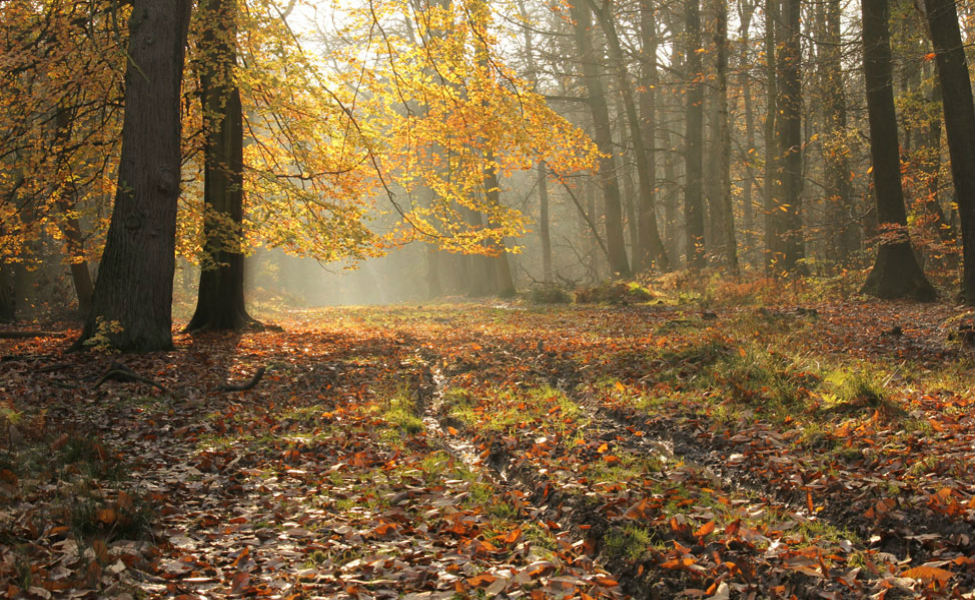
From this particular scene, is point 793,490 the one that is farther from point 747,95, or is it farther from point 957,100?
point 747,95

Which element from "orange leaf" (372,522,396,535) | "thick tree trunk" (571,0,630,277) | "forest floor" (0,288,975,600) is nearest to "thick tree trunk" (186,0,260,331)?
"forest floor" (0,288,975,600)

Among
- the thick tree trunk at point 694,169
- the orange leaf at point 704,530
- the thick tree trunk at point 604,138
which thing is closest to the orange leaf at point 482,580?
the orange leaf at point 704,530

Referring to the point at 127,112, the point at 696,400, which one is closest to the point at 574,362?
the point at 696,400

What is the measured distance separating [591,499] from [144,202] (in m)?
7.37

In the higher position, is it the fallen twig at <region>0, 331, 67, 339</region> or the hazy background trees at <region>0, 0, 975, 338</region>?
the hazy background trees at <region>0, 0, 975, 338</region>

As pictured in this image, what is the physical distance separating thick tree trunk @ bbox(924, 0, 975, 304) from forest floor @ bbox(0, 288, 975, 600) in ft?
8.83

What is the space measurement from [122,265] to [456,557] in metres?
6.99

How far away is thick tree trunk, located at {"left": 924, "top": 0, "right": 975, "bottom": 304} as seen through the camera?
10945 millimetres

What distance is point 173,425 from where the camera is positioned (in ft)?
21.6

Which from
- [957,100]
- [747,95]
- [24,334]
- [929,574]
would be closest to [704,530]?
[929,574]

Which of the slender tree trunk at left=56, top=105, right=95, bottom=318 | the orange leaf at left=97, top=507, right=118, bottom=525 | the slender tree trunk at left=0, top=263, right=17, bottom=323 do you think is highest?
the slender tree trunk at left=56, top=105, right=95, bottom=318

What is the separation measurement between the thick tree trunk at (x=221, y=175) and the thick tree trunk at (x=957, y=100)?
1236cm

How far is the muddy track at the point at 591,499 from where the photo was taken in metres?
3.80

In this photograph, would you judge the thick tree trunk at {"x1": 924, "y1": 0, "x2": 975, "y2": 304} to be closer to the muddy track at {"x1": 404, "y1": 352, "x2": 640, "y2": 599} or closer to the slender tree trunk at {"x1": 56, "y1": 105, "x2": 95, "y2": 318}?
the muddy track at {"x1": 404, "y1": 352, "x2": 640, "y2": 599}
